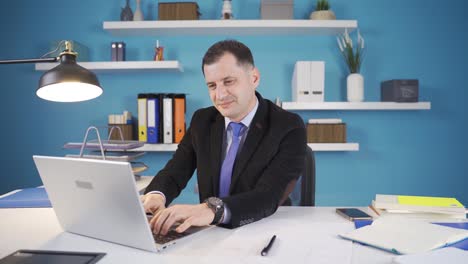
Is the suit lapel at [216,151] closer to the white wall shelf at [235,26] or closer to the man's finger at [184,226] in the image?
the man's finger at [184,226]

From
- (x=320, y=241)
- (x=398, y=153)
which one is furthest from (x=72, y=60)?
(x=398, y=153)

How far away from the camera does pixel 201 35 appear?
284 cm

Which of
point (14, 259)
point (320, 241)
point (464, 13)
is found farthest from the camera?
point (464, 13)

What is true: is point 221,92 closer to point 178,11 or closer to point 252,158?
point 252,158

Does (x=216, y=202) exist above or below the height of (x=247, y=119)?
below

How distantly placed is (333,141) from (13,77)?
228cm

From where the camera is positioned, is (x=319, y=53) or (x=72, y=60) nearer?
(x=72, y=60)

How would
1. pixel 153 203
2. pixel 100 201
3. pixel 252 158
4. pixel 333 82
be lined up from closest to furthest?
pixel 100 201 < pixel 153 203 < pixel 252 158 < pixel 333 82

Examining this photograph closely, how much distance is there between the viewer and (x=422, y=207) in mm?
1277

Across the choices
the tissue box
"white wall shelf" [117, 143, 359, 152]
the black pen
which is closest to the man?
the black pen

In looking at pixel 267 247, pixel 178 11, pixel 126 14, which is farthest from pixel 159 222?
pixel 126 14

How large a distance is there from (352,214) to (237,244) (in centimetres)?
46

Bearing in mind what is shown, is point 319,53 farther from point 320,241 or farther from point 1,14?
point 1,14

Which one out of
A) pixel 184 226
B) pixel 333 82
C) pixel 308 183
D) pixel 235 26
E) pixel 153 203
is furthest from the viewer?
pixel 333 82
